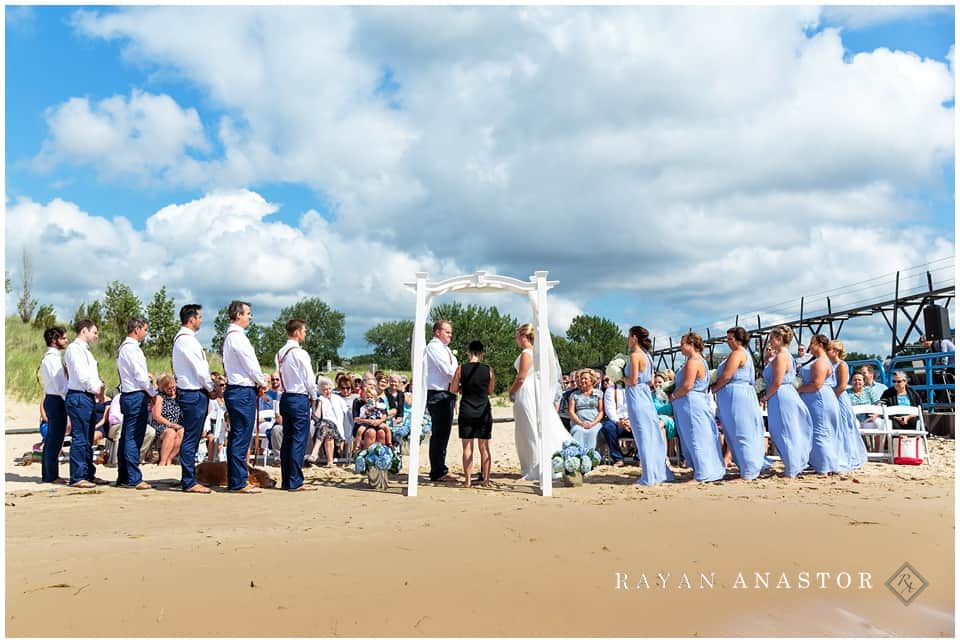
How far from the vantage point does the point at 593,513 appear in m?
6.38

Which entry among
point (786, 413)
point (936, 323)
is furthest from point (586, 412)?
point (936, 323)

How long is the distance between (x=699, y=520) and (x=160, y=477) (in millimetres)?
6858

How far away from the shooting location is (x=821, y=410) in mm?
8844

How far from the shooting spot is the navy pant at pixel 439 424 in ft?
29.4

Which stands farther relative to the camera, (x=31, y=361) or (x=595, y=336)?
(x=595, y=336)

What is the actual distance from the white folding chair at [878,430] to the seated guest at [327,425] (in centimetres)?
737

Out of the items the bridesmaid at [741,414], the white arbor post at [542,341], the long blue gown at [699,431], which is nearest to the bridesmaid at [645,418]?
the long blue gown at [699,431]

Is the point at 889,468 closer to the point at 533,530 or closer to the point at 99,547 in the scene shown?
the point at 533,530

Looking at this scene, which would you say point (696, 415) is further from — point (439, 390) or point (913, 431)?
point (913, 431)

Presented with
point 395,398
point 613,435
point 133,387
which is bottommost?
point 613,435

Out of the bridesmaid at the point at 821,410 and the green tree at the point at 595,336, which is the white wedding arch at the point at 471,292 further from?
the green tree at the point at 595,336

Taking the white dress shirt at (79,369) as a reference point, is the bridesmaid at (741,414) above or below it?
below

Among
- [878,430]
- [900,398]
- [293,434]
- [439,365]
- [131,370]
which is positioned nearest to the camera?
[131,370]

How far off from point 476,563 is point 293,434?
161 inches
